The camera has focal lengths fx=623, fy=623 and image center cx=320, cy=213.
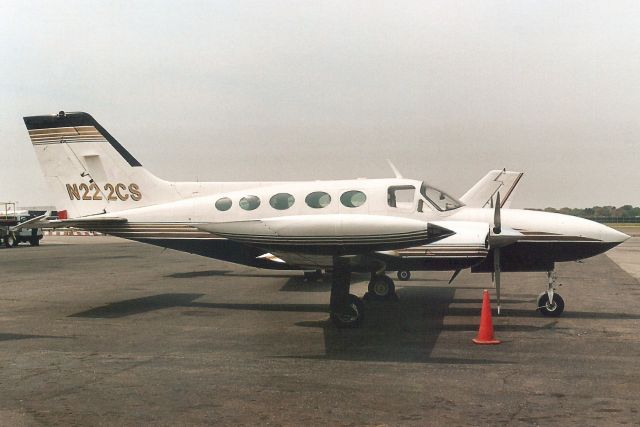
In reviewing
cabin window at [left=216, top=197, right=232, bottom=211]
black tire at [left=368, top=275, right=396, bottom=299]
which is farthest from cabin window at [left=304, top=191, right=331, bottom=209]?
black tire at [left=368, top=275, right=396, bottom=299]

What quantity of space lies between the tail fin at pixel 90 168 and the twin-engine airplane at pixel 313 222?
0.03 m

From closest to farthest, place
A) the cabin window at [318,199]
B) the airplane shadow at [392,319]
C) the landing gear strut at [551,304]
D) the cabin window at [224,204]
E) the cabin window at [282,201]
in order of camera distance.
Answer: the airplane shadow at [392,319] → the landing gear strut at [551,304] → the cabin window at [318,199] → the cabin window at [282,201] → the cabin window at [224,204]

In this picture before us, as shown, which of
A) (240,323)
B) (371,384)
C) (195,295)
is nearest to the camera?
(371,384)

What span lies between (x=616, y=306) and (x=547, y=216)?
3.49 meters

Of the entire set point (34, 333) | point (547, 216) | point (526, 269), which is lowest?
point (34, 333)

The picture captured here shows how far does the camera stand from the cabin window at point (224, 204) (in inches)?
563

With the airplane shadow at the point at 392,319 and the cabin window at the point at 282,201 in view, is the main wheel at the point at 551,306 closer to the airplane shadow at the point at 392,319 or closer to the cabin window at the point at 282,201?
the airplane shadow at the point at 392,319

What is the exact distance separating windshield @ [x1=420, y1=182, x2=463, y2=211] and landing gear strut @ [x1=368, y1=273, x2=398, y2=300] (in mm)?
2942

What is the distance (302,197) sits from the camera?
44.9 feet

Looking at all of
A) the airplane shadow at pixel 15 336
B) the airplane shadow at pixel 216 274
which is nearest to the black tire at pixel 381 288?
the airplane shadow at pixel 216 274

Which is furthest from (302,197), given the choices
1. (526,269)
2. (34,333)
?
(34,333)

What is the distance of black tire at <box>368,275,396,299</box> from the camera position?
15557 mm

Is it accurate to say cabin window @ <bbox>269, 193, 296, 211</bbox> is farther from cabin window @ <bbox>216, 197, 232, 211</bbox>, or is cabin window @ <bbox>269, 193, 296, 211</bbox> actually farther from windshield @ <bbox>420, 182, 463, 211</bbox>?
windshield @ <bbox>420, 182, 463, 211</bbox>

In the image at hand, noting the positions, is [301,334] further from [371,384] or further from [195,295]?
[195,295]
